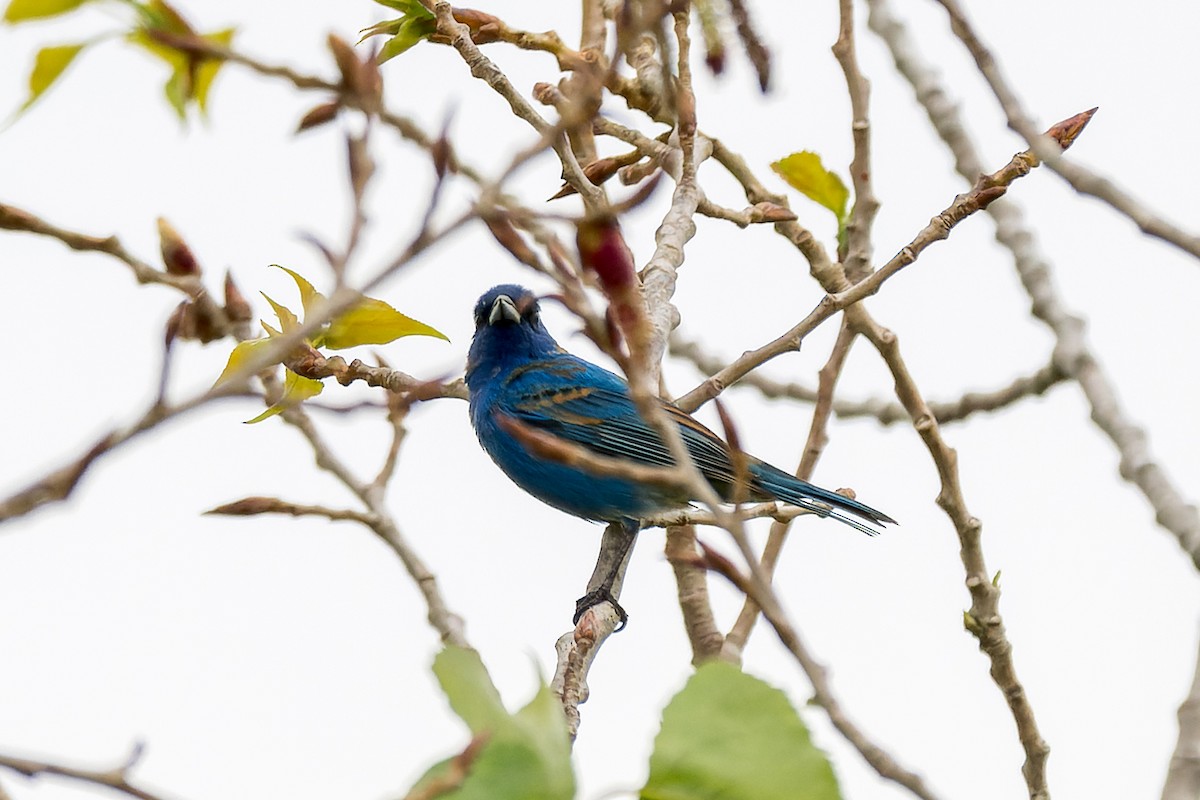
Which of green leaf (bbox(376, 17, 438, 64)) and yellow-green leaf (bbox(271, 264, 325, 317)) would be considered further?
green leaf (bbox(376, 17, 438, 64))

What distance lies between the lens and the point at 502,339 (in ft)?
24.2

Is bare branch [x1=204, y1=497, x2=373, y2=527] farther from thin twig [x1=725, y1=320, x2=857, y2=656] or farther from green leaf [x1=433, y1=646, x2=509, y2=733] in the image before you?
thin twig [x1=725, y1=320, x2=857, y2=656]

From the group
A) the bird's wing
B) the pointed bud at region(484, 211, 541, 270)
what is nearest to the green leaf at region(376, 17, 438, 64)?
the pointed bud at region(484, 211, 541, 270)

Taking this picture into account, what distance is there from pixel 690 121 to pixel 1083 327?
119 centimetres

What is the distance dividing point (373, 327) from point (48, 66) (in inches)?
36.0

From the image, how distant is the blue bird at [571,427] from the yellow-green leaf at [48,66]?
145 inches

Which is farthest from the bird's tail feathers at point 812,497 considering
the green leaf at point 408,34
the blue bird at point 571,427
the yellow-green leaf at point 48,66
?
the yellow-green leaf at point 48,66

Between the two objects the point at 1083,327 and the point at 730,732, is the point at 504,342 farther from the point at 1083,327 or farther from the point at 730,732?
the point at 730,732

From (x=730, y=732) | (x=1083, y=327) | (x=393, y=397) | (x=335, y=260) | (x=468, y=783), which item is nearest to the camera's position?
(x=468, y=783)

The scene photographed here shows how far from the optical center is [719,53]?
2.57m

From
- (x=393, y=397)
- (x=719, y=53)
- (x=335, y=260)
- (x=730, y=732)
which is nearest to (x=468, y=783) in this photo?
(x=730, y=732)

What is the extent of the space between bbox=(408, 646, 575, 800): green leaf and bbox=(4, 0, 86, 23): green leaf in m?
1.39

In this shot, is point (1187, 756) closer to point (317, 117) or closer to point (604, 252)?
point (604, 252)

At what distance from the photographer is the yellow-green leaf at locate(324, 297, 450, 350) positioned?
305cm
